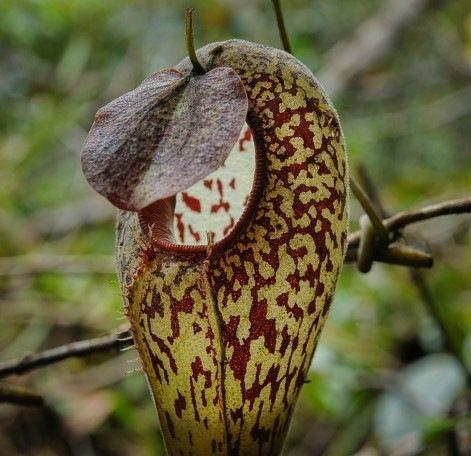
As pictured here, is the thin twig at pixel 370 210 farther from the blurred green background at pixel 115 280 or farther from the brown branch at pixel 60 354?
the brown branch at pixel 60 354

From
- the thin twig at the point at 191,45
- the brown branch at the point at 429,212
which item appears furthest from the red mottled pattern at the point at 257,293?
the brown branch at the point at 429,212

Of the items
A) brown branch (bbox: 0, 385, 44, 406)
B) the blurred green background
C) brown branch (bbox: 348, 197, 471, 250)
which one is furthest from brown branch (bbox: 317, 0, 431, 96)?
brown branch (bbox: 0, 385, 44, 406)

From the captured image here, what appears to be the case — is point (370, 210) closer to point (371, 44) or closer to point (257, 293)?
point (257, 293)

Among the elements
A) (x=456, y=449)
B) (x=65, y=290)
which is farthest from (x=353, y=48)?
(x=456, y=449)

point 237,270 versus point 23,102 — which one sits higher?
point 237,270

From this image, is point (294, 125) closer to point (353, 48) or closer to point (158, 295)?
point (158, 295)
